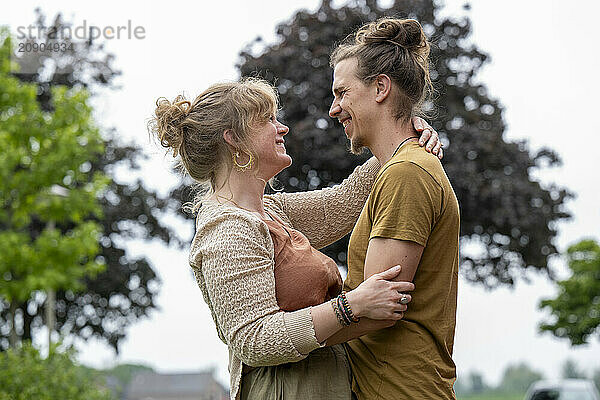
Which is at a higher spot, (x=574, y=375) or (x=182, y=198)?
(x=182, y=198)

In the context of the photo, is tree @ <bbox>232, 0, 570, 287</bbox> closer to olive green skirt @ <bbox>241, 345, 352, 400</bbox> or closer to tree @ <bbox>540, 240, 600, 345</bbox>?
tree @ <bbox>540, 240, 600, 345</bbox>

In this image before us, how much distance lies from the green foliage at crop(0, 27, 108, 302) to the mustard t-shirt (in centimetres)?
930

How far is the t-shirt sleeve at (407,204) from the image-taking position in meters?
2.34

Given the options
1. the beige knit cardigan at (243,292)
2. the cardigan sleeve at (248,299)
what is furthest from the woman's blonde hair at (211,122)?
the cardigan sleeve at (248,299)

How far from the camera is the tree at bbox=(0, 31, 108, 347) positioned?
11297mm

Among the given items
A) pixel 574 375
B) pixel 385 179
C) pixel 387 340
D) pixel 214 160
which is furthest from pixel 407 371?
pixel 574 375

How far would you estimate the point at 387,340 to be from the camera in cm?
244

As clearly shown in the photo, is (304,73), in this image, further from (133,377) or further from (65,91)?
(133,377)

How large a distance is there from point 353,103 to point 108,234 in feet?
43.4

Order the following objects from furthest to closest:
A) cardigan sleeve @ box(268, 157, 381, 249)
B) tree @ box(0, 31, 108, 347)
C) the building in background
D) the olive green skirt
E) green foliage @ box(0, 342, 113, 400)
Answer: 1. tree @ box(0, 31, 108, 347)
2. green foliage @ box(0, 342, 113, 400)
3. the building in background
4. cardigan sleeve @ box(268, 157, 381, 249)
5. the olive green skirt

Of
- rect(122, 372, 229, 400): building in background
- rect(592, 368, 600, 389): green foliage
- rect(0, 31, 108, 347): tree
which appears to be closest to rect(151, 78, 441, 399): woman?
rect(122, 372, 229, 400): building in background

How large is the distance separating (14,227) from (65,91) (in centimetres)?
224

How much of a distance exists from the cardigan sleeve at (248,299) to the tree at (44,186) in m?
9.15

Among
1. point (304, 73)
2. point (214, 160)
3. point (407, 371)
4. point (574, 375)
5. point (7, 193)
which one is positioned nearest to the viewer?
point (407, 371)
